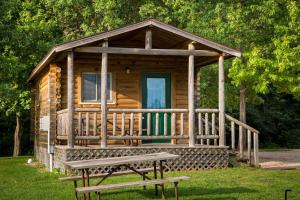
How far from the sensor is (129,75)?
17328 mm

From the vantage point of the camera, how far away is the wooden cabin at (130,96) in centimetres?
1447

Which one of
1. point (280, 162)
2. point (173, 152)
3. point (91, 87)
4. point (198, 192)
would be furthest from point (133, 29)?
point (280, 162)

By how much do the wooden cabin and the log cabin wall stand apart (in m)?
0.03

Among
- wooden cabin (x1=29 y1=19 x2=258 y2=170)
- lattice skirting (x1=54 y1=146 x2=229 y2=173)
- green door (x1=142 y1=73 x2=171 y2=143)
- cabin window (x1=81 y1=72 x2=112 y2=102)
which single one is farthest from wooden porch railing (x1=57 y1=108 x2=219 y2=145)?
cabin window (x1=81 y1=72 x2=112 y2=102)

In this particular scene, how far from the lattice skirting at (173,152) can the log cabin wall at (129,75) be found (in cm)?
237

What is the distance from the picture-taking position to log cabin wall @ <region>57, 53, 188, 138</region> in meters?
16.9

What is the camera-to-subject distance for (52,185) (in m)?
11.9

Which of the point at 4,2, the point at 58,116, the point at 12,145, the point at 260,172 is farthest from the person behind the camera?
the point at 12,145

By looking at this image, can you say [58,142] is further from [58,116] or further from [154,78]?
[154,78]

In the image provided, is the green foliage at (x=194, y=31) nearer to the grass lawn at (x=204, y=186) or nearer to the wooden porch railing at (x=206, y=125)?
the wooden porch railing at (x=206, y=125)

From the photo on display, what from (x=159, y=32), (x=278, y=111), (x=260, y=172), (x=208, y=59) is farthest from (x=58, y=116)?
(x=278, y=111)

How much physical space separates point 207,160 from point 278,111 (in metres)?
22.8

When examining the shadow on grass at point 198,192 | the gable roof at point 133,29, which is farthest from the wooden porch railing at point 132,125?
the shadow on grass at point 198,192

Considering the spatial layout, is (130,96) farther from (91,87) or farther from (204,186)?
(204,186)
